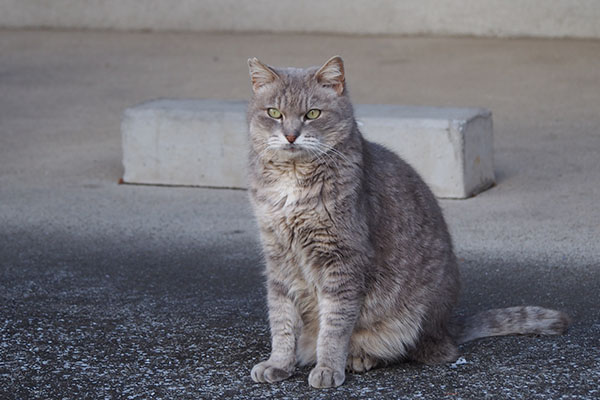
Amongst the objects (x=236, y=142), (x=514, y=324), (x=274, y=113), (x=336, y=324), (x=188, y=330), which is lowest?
(x=188, y=330)

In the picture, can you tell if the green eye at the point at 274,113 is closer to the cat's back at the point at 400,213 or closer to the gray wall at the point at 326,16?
the cat's back at the point at 400,213

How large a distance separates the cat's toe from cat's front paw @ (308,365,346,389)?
174 millimetres

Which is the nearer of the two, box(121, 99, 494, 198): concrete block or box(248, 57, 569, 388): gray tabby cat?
box(248, 57, 569, 388): gray tabby cat

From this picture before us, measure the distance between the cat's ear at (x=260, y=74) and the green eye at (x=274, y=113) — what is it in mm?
134

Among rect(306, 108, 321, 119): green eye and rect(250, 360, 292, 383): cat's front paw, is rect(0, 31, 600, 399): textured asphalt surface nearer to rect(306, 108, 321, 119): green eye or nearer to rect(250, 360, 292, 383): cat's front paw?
rect(250, 360, 292, 383): cat's front paw

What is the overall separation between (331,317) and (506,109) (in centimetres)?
610

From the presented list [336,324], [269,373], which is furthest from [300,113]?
[269,373]

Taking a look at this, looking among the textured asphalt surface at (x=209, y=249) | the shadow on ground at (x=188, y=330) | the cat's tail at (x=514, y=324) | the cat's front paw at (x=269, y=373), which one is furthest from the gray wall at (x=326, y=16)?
the cat's front paw at (x=269, y=373)

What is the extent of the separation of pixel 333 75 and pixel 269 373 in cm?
116

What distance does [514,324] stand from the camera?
12.1 feet

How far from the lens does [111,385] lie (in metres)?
3.36

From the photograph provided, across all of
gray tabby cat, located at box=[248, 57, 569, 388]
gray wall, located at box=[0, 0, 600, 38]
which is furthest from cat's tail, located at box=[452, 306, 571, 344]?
gray wall, located at box=[0, 0, 600, 38]

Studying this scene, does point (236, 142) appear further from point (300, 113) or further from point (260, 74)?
point (300, 113)

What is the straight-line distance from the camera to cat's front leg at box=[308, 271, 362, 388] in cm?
329
